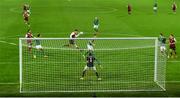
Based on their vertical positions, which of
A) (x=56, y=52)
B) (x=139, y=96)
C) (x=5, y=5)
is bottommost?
(x=139, y=96)

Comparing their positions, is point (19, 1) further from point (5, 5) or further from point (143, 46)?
point (143, 46)

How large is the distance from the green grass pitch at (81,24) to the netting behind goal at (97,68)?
793 mm

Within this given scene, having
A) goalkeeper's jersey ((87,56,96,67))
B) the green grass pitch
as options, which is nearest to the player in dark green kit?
the green grass pitch

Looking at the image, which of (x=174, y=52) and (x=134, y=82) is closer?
(x=134, y=82)

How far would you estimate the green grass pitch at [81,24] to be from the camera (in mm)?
27064

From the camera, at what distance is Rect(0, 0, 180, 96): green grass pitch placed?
2706cm

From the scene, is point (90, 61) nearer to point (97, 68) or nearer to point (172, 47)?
point (97, 68)

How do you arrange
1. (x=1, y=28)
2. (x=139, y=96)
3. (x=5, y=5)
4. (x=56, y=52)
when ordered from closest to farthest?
(x=139, y=96) → (x=56, y=52) → (x=1, y=28) → (x=5, y=5)

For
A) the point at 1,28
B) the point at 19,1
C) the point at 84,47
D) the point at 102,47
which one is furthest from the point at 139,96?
the point at 19,1

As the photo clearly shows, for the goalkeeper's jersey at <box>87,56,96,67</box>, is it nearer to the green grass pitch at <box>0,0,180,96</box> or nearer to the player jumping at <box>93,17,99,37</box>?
the green grass pitch at <box>0,0,180,96</box>

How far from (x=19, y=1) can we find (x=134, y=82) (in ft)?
189

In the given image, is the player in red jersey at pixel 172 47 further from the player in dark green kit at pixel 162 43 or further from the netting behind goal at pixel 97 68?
the netting behind goal at pixel 97 68

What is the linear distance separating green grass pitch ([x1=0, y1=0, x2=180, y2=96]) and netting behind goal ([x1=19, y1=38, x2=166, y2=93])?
79cm

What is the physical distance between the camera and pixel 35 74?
25828 millimetres
